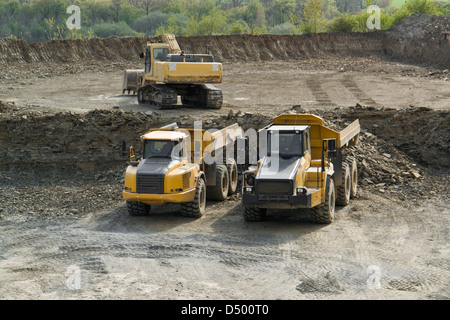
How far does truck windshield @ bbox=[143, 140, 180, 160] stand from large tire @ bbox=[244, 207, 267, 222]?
226cm

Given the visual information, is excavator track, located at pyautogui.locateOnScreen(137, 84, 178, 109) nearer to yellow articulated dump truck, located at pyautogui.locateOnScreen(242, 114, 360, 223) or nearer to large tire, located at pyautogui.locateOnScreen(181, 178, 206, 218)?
yellow articulated dump truck, located at pyautogui.locateOnScreen(242, 114, 360, 223)

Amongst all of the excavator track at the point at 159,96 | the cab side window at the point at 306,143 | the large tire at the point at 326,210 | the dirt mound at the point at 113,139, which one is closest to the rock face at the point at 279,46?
the excavator track at the point at 159,96

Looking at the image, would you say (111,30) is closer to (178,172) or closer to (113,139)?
(113,139)

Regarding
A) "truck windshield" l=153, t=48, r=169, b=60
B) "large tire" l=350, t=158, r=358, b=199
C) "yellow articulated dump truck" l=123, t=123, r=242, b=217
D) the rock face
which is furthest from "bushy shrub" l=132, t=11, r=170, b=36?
"large tire" l=350, t=158, r=358, b=199

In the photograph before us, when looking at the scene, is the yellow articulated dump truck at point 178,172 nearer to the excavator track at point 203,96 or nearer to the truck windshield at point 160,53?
the excavator track at point 203,96

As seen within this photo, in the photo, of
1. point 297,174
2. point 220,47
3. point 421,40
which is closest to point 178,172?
point 297,174

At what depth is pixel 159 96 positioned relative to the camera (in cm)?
2661

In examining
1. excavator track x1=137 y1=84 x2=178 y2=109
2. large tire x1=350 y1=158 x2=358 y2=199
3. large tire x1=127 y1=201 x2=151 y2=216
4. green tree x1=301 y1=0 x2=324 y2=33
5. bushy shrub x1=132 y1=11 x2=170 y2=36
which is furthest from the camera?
bushy shrub x1=132 y1=11 x2=170 y2=36

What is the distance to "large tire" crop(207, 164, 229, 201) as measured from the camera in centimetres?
1692

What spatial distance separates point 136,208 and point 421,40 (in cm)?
3374

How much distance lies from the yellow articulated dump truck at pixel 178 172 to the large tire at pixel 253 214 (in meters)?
1.32

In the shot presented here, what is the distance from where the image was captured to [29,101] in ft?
94.6
